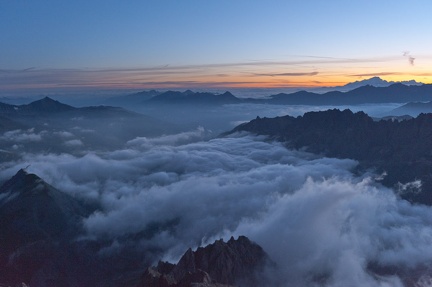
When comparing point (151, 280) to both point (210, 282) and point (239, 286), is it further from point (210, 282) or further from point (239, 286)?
point (239, 286)

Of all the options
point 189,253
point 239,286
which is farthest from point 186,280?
point 239,286

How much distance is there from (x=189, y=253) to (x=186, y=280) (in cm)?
4895

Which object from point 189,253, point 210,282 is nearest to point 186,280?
point 210,282

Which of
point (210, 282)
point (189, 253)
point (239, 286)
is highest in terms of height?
point (210, 282)

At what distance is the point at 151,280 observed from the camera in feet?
500

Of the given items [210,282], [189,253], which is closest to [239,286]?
[189,253]

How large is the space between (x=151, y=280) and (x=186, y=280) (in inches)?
659

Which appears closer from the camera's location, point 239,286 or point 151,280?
point 151,280

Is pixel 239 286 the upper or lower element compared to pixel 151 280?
lower

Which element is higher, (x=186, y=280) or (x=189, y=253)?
(x=186, y=280)

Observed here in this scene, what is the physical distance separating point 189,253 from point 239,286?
31.6 m

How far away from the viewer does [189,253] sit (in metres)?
193

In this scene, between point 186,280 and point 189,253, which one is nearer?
point 186,280

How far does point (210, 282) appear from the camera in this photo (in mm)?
146750
